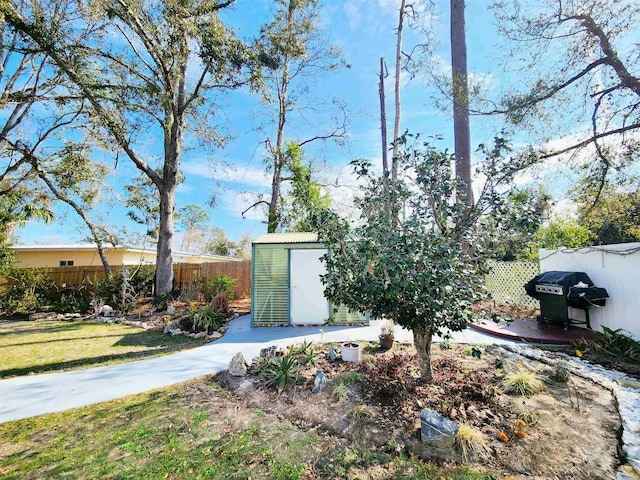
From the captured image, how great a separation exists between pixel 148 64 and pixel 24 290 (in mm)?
9612

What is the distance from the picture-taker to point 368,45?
511 inches

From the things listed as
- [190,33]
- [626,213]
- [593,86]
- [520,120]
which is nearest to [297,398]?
[520,120]

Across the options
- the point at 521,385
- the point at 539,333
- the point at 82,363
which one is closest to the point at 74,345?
the point at 82,363

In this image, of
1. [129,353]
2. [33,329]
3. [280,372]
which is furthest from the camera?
[33,329]

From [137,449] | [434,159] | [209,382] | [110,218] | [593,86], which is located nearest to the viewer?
[137,449]

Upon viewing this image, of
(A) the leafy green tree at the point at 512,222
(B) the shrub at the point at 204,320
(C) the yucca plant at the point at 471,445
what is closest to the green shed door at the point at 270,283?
(B) the shrub at the point at 204,320

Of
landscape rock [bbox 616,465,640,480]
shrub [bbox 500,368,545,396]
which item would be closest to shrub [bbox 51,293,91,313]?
shrub [bbox 500,368,545,396]

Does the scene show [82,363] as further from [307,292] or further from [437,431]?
[437,431]

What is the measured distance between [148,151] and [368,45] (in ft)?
35.2

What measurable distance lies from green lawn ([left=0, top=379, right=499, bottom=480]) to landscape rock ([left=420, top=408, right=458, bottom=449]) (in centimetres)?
21

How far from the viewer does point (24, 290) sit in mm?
11086

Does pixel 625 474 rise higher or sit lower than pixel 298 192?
lower

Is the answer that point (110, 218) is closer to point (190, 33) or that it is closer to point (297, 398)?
point (190, 33)

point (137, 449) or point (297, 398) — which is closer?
point (137, 449)
